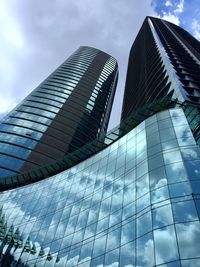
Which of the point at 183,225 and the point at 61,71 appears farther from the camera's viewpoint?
the point at 61,71

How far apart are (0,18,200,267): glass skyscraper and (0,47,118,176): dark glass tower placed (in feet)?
106

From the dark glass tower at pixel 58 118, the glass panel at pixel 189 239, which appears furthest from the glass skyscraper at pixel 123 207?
the dark glass tower at pixel 58 118

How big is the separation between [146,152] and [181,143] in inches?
135

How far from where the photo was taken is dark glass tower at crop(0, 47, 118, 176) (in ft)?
252

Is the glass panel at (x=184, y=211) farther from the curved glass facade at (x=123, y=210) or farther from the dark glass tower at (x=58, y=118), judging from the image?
the dark glass tower at (x=58, y=118)

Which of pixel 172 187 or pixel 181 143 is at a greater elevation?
pixel 181 143

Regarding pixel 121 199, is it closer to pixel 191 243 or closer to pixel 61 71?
pixel 191 243

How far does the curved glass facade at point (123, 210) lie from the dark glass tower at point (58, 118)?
33376 mm

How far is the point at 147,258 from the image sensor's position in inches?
832

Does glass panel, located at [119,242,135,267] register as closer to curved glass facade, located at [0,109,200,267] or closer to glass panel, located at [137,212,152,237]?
curved glass facade, located at [0,109,200,267]

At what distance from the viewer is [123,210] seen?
89.5ft

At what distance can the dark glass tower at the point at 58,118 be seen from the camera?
76.8m

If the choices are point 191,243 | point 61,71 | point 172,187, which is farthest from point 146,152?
point 61,71

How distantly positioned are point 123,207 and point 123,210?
36 centimetres
